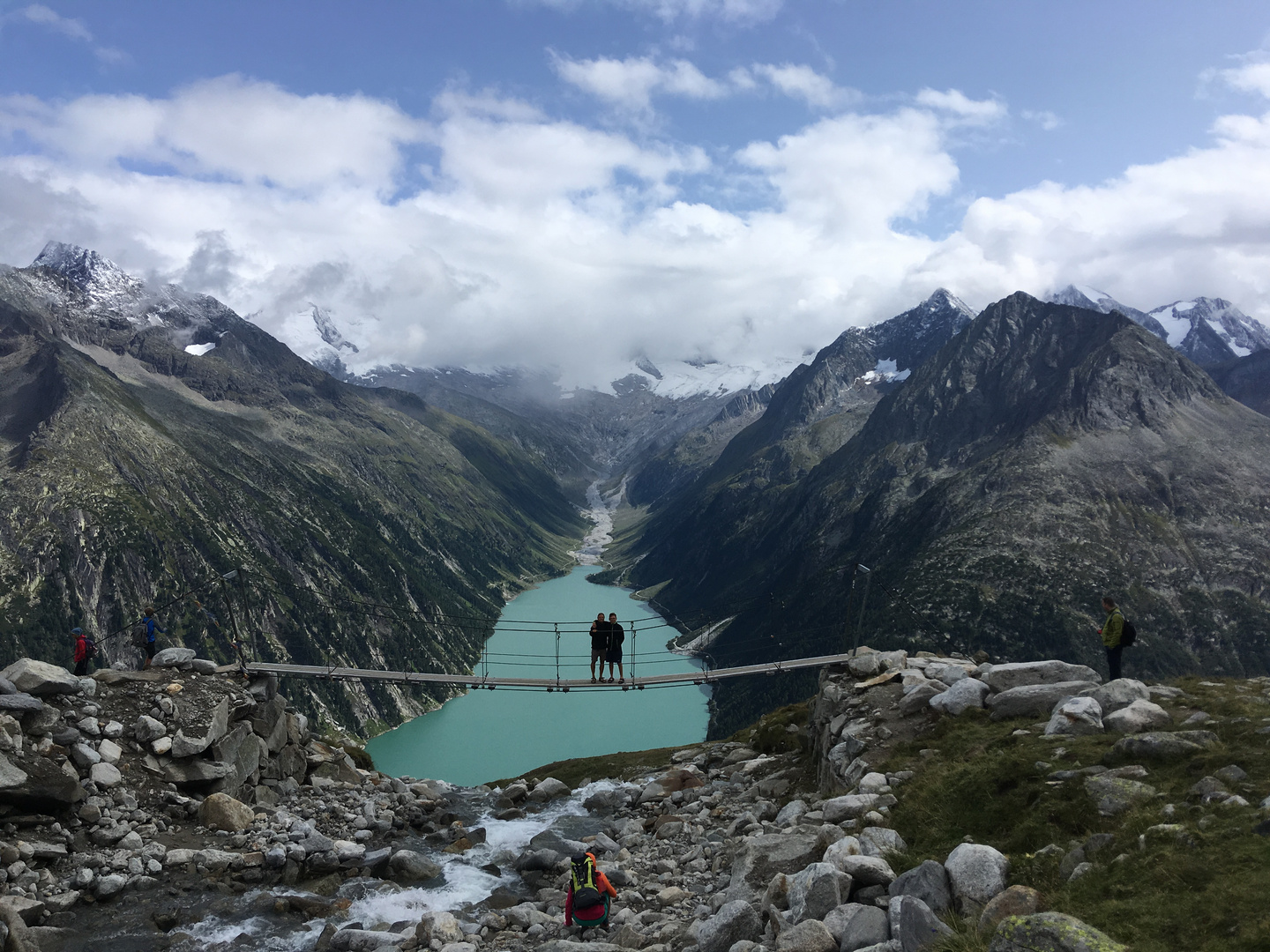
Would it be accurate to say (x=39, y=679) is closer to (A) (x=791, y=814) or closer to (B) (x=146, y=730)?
(B) (x=146, y=730)

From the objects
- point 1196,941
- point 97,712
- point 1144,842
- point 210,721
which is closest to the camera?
point 1196,941

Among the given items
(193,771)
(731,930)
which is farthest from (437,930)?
(193,771)

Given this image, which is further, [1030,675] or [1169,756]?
[1030,675]

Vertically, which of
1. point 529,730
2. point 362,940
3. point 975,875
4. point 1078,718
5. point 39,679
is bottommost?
point 529,730

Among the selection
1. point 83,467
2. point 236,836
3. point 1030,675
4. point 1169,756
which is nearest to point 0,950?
point 236,836

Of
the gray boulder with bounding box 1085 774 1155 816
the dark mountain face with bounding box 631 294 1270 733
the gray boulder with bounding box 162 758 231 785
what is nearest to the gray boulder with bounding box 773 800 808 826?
the gray boulder with bounding box 1085 774 1155 816

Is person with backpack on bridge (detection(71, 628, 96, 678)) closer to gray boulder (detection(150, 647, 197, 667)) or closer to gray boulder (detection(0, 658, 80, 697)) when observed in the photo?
gray boulder (detection(150, 647, 197, 667))

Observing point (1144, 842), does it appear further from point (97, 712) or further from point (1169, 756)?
point (97, 712)
